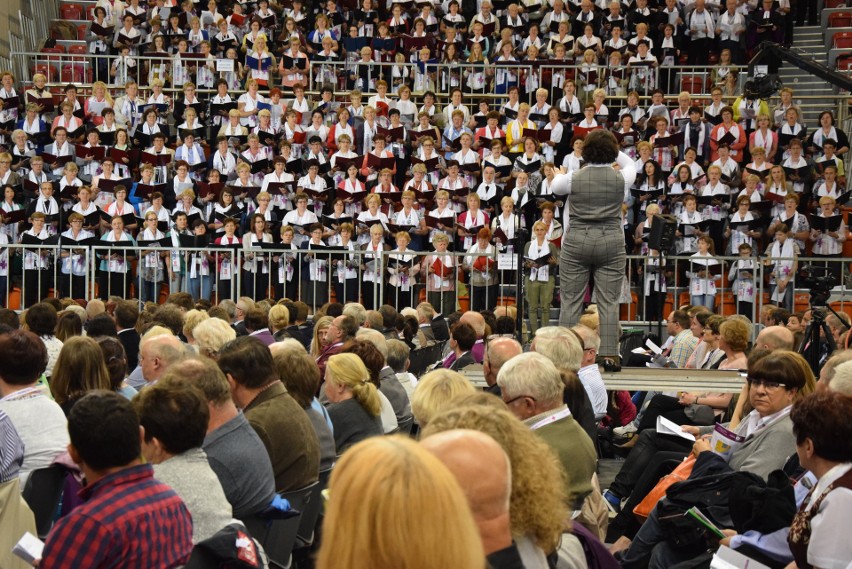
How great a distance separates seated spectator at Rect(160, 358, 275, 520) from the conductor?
15.5 feet

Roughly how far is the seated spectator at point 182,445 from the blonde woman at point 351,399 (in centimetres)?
210

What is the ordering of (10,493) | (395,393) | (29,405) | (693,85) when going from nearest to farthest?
(10,493) < (29,405) < (395,393) < (693,85)

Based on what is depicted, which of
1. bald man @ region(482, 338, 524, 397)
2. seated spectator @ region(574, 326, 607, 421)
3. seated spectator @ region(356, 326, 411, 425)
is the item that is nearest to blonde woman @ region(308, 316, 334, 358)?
seated spectator @ region(356, 326, 411, 425)

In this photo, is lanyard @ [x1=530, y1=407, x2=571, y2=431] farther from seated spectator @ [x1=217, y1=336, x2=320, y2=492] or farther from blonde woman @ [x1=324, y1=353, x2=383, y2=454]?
blonde woman @ [x1=324, y1=353, x2=383, y2=454]

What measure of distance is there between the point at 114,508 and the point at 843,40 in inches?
830

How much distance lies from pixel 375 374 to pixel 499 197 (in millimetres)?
11461

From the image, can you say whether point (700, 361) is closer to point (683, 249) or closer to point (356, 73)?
A: point (683, 249)

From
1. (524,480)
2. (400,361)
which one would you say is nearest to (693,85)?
(400,361)

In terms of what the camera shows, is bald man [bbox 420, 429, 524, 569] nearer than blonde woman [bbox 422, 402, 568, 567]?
Yes

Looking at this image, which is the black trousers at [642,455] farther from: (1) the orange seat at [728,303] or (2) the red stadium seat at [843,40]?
(2) the red stadium seat at [843,40]

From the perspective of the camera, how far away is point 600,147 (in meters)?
8.76

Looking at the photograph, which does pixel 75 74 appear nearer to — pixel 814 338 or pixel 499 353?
pixel 814 338

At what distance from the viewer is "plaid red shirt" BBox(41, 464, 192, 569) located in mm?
3289

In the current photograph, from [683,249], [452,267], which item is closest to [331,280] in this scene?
[452,267]
